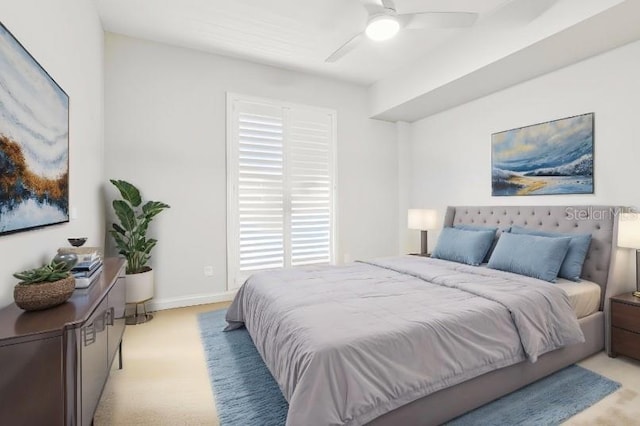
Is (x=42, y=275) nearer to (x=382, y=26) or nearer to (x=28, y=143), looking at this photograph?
(x=28, y=143)

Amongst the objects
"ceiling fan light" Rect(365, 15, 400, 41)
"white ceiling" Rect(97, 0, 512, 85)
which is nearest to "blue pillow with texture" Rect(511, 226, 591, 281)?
"white ceiling" Rect(97, 0, 512, 85)

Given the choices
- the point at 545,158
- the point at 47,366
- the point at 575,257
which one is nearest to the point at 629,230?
the point at 575,257

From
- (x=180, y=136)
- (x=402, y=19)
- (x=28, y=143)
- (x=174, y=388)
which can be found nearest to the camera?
(x=28, y=143)

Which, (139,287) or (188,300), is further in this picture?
(188,300)

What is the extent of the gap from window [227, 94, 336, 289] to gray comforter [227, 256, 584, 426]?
1.44 meters

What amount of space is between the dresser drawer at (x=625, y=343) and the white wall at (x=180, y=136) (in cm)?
391

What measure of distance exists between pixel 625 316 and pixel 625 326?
0.25ft

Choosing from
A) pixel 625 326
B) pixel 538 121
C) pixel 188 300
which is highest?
pixel 538 121

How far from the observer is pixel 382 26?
2.48m

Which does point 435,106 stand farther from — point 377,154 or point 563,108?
point 563,108

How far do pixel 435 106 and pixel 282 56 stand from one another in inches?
85.8

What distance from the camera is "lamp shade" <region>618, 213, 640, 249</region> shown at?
2428mm

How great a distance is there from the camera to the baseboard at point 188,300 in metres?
3.70

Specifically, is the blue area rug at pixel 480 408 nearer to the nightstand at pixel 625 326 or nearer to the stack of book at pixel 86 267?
the nightstand at pixel 625 326
